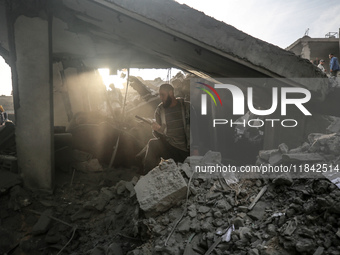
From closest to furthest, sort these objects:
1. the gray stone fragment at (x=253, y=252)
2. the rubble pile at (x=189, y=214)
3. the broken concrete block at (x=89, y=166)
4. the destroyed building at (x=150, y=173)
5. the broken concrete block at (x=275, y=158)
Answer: the gray stone fragment at (x=253, y=252) < the rubble pile at (x=189, y=214) < the destroyed building at (x=150, y=173) < the broken concrete block at (x=275, y=158) < the broken concrete block at (x=89, y=166)

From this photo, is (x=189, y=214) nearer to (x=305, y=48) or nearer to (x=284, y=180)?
(x=284, y=180)

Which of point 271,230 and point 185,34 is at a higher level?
point 185,34

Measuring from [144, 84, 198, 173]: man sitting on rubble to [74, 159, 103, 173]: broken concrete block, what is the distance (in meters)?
1.09

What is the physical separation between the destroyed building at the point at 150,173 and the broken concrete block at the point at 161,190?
1cm

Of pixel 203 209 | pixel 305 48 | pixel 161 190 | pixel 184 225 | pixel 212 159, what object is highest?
pixel 305 48

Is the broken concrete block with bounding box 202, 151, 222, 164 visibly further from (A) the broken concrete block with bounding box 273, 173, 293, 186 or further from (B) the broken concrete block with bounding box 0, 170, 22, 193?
(B) the broken concrete block with bounding box 0, 170, 22, 193

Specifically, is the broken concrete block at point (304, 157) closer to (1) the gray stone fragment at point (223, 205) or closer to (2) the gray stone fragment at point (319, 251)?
(1) the gray stone fragment at point (223, 205)

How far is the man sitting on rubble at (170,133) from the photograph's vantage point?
395cm

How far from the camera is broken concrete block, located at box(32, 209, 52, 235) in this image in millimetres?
2676

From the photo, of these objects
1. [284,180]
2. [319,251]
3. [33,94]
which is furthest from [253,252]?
A: [33,94]

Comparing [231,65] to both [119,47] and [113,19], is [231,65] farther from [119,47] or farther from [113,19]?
[119,47]

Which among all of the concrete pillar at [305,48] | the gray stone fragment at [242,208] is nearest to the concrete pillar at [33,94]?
the gray stone fragment at [242,208]

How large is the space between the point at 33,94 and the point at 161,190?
92.9 inches

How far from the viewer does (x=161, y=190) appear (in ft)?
7.70
